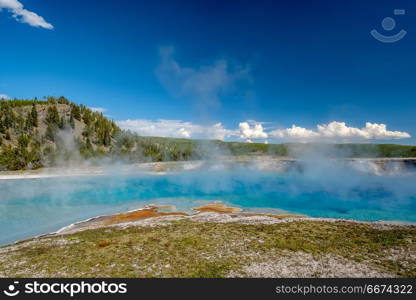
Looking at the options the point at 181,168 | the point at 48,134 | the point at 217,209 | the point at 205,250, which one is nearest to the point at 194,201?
the point at 217,209

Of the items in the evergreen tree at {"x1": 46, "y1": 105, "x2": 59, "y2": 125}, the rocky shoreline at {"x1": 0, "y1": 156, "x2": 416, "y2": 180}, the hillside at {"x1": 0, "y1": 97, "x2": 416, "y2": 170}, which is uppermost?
the evergreen tree at {"x1": 46, "y1": 105, "x2": 59, "y2": 125}

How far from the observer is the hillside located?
79.8 m

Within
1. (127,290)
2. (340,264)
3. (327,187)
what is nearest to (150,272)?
(127,290)

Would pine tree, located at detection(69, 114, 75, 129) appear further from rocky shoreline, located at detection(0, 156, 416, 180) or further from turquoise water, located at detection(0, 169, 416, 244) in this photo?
turquoise water, located at detection(0, 169, 416, 244)

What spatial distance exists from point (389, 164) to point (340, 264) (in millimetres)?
75563

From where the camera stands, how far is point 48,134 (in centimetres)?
9469

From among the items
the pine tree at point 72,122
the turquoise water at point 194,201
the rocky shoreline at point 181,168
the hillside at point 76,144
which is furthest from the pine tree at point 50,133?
the turquoise water at point 194,201

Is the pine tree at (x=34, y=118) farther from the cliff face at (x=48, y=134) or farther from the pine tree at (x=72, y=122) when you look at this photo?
the pine tree at (x=72, y=122)

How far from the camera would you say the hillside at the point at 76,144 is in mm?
79750

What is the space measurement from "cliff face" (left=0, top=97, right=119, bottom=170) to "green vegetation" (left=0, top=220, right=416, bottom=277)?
67.9 meters

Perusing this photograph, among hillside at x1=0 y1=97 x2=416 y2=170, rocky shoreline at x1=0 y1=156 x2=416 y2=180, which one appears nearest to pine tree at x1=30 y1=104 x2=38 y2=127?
hillside at x1=0 y1=97 x2=416 y2=170

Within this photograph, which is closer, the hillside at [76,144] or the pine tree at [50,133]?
the hillside at [76,144]

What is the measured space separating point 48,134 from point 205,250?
4085 inches

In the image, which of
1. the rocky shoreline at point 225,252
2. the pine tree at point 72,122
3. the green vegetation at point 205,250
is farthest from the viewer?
the pine tree at point 72,122
